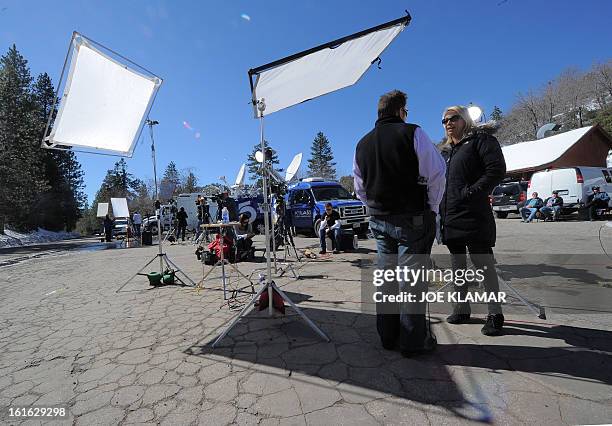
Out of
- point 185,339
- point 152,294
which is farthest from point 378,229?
point 152,294

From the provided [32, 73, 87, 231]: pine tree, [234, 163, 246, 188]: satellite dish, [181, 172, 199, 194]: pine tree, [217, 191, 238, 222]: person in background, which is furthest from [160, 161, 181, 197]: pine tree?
[217, 191, 238, 222]: person in background

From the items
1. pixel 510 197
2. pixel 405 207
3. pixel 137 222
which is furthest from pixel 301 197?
pixel 137 222

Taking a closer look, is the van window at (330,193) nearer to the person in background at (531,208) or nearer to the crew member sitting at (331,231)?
the crew member sitting at (331,231)

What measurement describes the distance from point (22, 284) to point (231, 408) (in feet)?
25.5

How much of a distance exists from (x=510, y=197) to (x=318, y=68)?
1695cm

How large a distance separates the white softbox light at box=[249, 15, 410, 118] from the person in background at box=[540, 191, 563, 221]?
13.7 meters

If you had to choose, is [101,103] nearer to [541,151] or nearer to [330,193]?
[330,193]

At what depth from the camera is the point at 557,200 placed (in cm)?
1346

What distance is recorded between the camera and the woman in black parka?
2.74 meters

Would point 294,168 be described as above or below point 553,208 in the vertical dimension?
above

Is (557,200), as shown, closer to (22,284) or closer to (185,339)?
(185,339)

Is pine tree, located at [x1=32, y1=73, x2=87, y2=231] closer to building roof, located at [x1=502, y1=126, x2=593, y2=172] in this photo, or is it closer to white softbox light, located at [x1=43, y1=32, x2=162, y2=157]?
white softbox light, located at [x1=43, y1=32, x2=162, y2=157]

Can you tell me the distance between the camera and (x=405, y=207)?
2445 millimetres

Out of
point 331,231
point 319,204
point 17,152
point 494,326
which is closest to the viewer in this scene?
point 494,326
